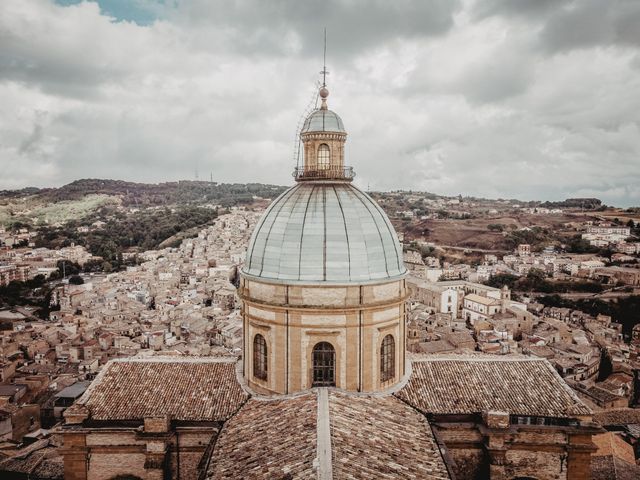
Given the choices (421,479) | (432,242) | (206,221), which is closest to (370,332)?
(421,479)

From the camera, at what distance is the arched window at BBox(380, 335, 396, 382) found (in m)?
17.0

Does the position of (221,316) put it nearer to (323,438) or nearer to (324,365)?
(324,365)

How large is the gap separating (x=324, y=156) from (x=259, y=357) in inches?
275

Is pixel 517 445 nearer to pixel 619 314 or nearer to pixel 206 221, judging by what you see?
pixel 619 314

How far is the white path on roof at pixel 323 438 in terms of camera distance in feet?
35.3

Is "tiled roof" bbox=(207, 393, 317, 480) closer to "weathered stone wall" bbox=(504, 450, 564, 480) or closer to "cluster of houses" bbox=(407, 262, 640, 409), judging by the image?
"weathered stone wall" bbox=(504, 450, 564, 480)

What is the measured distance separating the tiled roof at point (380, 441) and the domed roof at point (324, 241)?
368cm

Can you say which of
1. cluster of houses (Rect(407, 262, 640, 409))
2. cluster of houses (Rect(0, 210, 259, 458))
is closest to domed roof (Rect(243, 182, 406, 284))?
cluster of houses (Rect(0, 210, 259, 458))

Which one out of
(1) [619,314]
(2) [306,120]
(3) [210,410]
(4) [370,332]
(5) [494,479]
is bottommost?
(1) [619,314]

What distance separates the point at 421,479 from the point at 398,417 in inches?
145

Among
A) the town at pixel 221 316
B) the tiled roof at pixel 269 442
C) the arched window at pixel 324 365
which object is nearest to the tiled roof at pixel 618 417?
the town at pixel 221 316

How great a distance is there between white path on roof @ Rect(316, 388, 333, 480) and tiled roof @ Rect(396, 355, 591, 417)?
3365 mm

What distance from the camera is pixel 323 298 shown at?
16.0 metres

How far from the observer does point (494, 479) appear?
1584 centimetres
